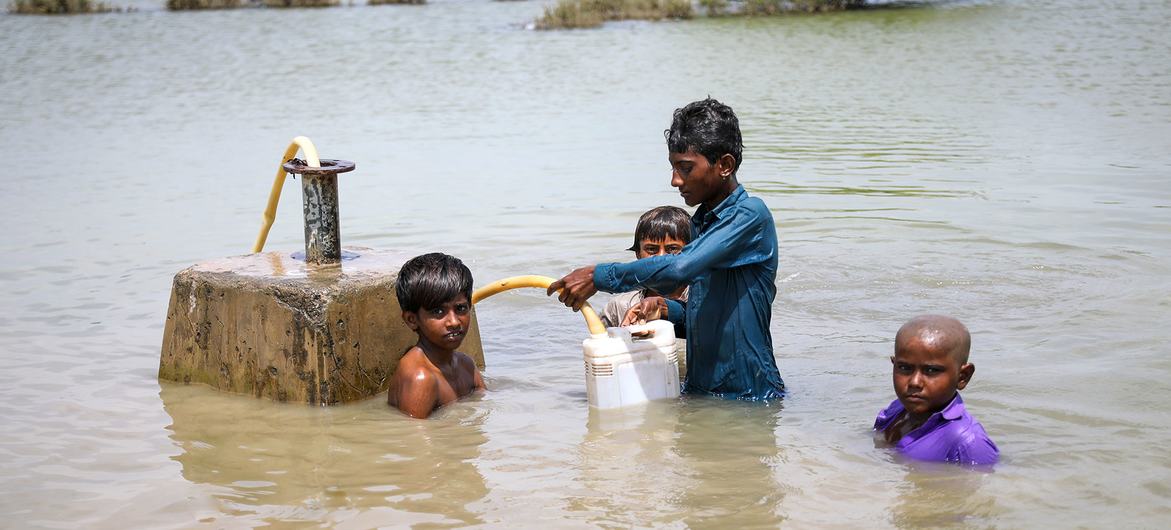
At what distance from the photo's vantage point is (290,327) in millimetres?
4555

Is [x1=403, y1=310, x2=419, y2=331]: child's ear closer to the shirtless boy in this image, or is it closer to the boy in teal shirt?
the shirtless boy

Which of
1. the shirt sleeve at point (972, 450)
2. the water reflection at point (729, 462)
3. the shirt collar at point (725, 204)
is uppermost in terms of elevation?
the shirt collar at point (725, 204)

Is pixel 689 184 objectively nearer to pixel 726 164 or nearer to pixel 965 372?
pixel 726 164

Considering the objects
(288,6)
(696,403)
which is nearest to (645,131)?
(696,403)

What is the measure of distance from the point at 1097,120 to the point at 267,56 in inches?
551

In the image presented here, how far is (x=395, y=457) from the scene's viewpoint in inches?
164

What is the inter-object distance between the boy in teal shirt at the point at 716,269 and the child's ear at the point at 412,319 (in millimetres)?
586

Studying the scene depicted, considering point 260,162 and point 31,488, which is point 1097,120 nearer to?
point 260,162

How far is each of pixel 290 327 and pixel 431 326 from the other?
545mm

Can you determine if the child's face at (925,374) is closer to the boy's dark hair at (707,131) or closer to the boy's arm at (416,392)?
the boy's dark hair at (707,131)

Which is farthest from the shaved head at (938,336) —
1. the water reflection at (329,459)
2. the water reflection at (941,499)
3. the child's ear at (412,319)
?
the child's ear at (412,319)

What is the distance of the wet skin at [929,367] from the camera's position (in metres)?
3.76

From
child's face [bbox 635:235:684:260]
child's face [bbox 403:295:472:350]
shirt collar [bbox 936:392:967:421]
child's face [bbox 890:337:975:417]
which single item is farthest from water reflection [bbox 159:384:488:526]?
shirt collar [bbox 936:392:967:421]

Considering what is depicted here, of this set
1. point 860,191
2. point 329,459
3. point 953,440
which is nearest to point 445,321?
point 329,459
